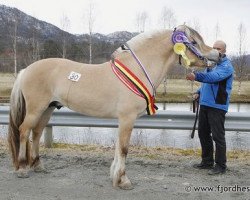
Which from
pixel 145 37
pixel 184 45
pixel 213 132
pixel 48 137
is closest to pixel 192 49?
pixel 184 45

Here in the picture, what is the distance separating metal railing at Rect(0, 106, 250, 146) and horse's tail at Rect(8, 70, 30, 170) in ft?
4.47

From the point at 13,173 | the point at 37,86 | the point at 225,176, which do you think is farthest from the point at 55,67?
the point at 225,176

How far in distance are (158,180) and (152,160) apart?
3.40 ft

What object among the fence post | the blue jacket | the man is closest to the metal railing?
the fence post

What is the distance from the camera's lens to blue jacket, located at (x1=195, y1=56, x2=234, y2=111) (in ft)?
16.1

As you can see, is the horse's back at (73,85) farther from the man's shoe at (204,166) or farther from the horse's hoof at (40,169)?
the man's shoe at (204,166)

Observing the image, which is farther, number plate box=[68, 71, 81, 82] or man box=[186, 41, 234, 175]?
man box=[186, 41, 234, 175]

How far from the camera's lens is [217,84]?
16.9ft

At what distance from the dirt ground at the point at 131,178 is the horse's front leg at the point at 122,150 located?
12 centimetres

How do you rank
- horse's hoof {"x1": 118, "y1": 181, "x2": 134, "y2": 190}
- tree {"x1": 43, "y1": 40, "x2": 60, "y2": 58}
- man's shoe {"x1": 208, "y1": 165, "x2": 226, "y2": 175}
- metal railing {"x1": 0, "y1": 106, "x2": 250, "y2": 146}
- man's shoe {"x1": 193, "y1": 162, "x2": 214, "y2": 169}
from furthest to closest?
tree {"x1": 43, "y1": 40, "x2": 60, "y2": 58} < metal railing {"x1": 0, "y1": 106, "x2": 250, "y2": 146} < man's shoe {"x1": 193, "y1": 162, "x2": 214, "y2": 169} < man's shoe {"x1": 208, "y1": 165, "x2": 226, "y2": 175} < horse's hoof {"x1": 118, "y1": 181, "x2": 134, "y2": 190}

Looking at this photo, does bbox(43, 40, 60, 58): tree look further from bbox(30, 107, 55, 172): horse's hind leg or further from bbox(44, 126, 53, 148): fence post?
bbox(30, 107, 55, 172): horse's hind leg

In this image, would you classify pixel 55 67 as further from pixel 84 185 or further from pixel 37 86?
pixel 84 185

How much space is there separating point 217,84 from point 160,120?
1.39 meters

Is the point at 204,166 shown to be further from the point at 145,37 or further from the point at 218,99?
the point at 145,37
